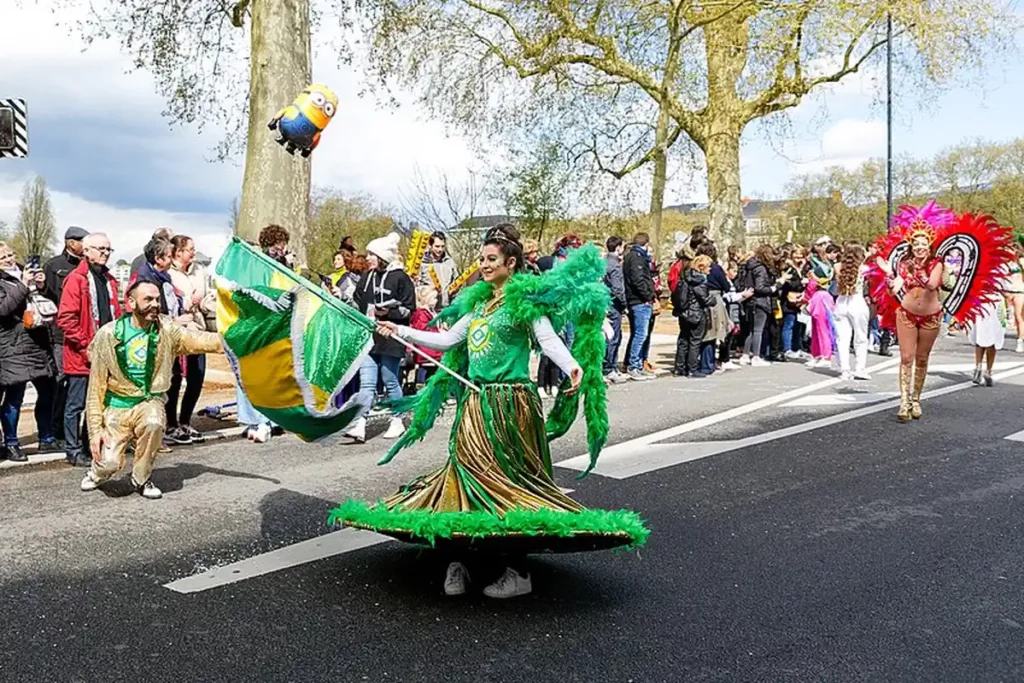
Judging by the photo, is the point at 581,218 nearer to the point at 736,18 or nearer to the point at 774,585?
the point at 736,18

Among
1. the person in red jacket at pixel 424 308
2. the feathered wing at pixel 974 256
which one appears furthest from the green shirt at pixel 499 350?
the feathered wing at pixel 974 256

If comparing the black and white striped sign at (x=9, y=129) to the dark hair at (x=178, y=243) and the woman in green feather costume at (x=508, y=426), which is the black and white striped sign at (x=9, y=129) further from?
the woman in green feather costume at (x=508, y=426)

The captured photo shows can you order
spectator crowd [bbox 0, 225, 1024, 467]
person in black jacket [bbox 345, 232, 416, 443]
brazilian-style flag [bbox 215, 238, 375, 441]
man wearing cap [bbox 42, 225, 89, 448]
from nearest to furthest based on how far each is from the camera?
1. brazilian-style flag [bbox 215, 238, 375, 441]
2. spectator crowd [bbox 0, 225, 1024, 467]
3. man wearing cap [bbox 42, 225, 89, 448]
4. person in black jacket [bbox 345, 232, 416, 443]

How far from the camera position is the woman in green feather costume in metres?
4.59

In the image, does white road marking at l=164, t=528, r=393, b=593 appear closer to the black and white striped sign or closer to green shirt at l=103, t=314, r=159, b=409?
green shirt at l=103, t=314, r=159, b=409

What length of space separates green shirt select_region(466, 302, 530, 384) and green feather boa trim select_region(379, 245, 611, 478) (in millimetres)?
63

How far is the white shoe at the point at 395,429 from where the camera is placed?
9.43 m

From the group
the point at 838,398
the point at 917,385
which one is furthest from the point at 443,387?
the point at 838,398

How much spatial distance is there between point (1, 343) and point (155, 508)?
95.7 inches

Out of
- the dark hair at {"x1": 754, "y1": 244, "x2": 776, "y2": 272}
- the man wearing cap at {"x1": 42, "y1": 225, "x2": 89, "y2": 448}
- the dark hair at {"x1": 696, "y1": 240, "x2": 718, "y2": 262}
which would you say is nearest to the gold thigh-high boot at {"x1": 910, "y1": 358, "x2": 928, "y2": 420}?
the dark hair at {"x1": 696, "y1": 240, "x2": 718, "y2": 262}

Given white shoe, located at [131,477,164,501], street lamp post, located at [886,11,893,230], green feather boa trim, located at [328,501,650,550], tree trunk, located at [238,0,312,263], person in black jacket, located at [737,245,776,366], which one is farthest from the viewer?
street lamp post, located at [886,11,893,230]

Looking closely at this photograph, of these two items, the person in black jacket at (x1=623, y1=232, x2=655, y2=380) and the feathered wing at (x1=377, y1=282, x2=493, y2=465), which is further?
the person in black jacket at (x1=623, y1=232, x2=655, y2=380)

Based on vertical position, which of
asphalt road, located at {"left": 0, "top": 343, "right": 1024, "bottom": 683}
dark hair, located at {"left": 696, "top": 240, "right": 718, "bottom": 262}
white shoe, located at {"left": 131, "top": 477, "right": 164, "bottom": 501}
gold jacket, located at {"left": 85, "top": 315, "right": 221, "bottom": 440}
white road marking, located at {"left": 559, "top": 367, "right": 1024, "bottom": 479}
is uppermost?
dark hair, located at {"left": 696, "top": 240, "right": 718, "bottom": 262}

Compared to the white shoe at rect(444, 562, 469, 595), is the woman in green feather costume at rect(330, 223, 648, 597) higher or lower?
higher
